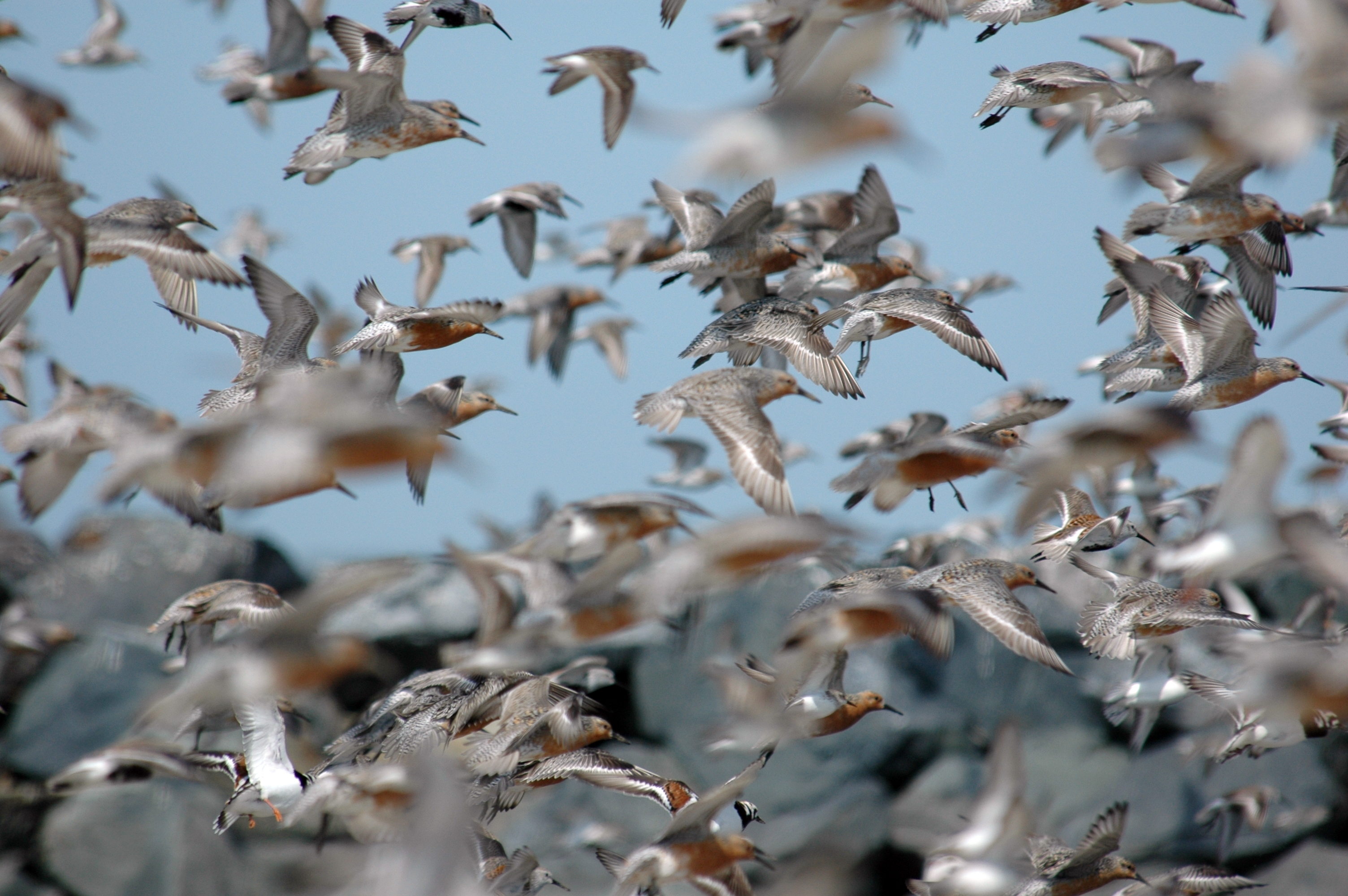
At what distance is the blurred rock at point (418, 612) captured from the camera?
11375mm

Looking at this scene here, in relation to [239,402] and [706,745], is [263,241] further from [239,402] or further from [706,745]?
[706,745]

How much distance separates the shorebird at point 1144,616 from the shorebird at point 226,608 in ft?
12.5

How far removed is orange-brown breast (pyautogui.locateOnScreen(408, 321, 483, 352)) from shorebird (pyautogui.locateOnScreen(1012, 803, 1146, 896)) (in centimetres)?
375

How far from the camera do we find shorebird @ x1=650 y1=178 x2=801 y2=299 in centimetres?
573

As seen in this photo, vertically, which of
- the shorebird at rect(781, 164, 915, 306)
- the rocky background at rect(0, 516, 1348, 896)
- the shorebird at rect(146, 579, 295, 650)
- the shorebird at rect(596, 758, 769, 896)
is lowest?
the rocky background at rect(0, 516, 1348, 896)

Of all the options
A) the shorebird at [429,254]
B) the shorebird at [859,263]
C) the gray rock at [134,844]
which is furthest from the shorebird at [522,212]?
the gray rock at [134,844]

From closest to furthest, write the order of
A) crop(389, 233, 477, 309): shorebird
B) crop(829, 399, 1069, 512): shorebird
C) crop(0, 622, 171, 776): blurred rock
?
1. crop(829, 399, 1069, 512): shorebird
2. crop(389, 233, 477, 309): shorebird
3. crop(0, 622, 171, 776): blurred rock

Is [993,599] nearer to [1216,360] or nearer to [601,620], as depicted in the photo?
[1216,360]

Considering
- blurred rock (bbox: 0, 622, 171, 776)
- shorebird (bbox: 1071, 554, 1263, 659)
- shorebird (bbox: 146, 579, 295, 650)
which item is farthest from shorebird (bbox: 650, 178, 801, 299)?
blurred rock (bbox: 0, 622, 171, 776)

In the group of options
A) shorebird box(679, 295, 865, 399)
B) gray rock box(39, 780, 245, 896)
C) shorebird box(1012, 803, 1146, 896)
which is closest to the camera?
shorebird box(1012, 803, 1146, 896)

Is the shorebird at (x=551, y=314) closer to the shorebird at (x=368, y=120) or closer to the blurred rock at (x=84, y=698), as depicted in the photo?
the shorebird at (x=368, y=120)

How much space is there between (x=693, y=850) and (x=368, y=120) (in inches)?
157

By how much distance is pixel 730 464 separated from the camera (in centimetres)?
467

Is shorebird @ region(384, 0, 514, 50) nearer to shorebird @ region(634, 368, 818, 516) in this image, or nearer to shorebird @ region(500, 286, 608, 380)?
shorebird @ region(634, 368, 818, 516)
